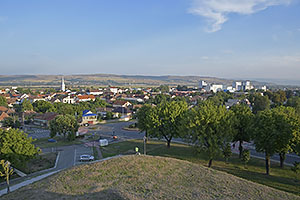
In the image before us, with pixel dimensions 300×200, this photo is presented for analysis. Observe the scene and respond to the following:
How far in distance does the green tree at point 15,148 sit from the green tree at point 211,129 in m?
14.7

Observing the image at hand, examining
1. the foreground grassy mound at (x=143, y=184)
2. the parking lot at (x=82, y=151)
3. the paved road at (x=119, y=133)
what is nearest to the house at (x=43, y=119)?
the paved road at (x=119, y=133)

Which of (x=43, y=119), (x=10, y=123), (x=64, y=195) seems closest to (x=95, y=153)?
(x=64, y=195)

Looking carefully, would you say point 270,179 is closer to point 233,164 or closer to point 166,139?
point 233,164

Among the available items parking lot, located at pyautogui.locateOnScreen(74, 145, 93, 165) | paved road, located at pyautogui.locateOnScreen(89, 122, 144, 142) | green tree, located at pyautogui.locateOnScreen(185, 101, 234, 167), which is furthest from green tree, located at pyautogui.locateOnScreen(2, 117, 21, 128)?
green tree, located at pyautogui.locateOnScreen(185, 101, 234, 167)

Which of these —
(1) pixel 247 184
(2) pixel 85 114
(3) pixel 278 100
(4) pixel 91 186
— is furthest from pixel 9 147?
(3) pixel 278 100

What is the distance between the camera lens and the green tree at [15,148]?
18781 mm

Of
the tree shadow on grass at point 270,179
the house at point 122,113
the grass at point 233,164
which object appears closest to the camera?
the tree shadow on grass at point 270,179

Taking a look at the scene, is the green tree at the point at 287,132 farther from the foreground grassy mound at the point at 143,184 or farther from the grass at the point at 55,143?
the grass at the point at 55,143

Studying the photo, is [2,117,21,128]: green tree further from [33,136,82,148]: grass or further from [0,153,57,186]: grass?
[0,153,57,186]: grass

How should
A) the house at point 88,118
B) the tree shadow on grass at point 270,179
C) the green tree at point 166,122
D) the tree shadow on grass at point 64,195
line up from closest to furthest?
1. the tree shadow on grass at point 64,195
2. the tree shadow on grass at point 270,179
3. the green tree at point 166,122
4. the house at point 88,118

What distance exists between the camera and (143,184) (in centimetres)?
1385

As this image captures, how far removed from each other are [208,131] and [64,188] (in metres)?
12.6

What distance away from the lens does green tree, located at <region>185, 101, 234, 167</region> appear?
64.3ft

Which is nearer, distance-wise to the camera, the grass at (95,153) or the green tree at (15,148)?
the green tree at (15,148)
